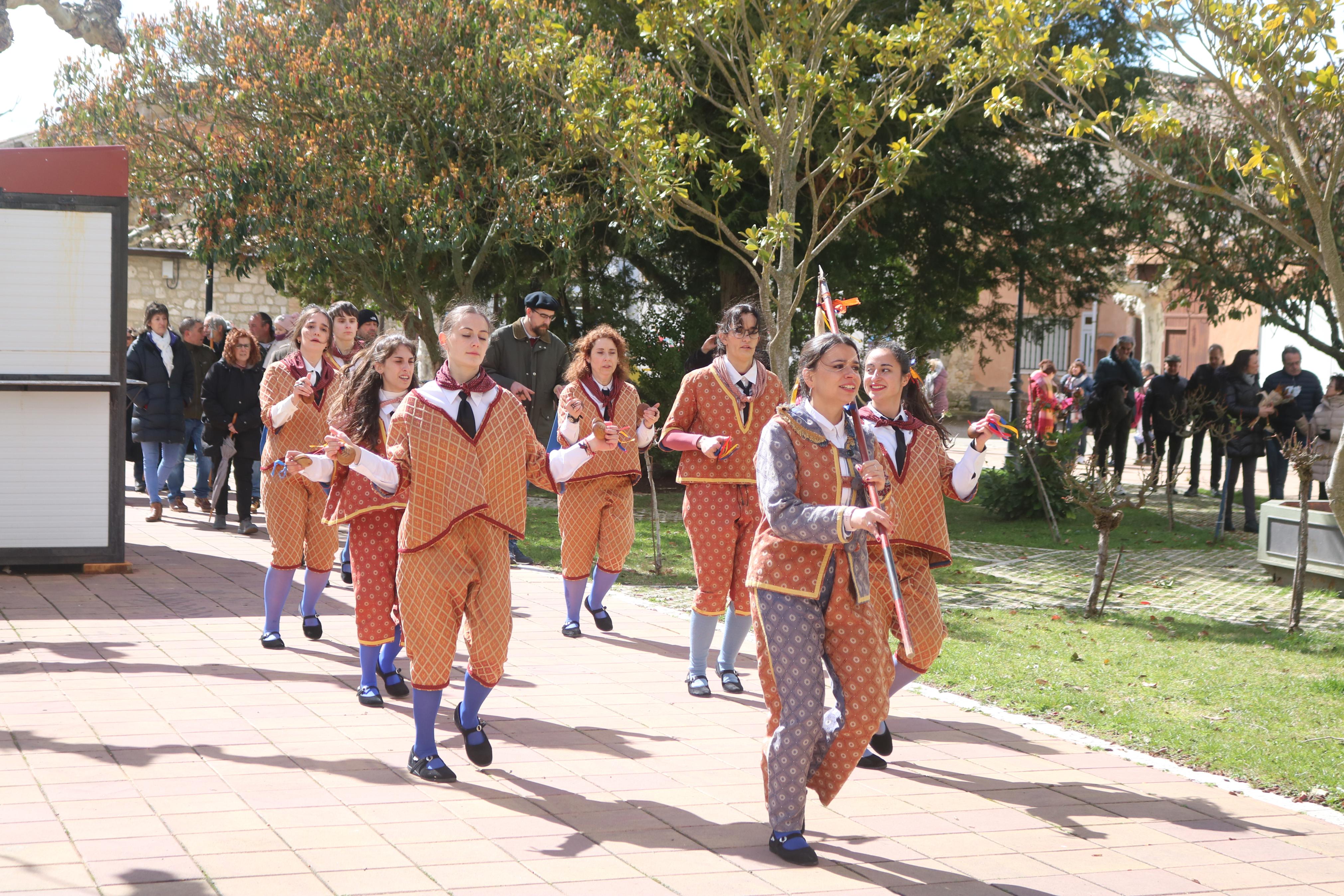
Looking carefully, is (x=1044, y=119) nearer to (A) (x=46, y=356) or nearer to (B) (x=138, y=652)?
(A) (x=46, y=356)

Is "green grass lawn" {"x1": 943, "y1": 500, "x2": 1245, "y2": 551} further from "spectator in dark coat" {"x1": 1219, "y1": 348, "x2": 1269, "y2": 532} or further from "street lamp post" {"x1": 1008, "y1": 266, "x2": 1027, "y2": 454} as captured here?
"street lamp post" {"x1": 1008, "y1": 266, "x2": 1027, "y2": 454}

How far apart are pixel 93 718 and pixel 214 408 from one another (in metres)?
6.47

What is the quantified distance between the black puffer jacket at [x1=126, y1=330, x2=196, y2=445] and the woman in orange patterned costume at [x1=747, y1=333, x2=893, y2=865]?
994cm

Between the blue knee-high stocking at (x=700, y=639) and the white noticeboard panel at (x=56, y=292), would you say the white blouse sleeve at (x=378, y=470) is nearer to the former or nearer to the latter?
the blue knee-high stocking at (x=700, y=639)

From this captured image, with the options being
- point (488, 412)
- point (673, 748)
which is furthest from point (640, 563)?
point (488, 412)

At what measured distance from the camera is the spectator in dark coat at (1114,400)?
56.6 feet

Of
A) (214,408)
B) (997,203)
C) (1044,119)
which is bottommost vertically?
(214,408)

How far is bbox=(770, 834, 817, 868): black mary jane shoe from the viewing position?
14.0 ft

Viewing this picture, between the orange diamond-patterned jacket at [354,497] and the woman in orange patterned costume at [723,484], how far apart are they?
1.43 meters

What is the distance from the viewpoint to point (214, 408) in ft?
38.9

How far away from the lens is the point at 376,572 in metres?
6.08

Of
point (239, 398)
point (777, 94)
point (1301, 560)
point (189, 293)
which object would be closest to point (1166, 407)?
point (777, 94)

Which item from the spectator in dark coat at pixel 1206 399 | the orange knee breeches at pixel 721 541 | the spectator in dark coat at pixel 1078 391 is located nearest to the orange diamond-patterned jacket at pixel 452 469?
the orange knee breeches at pixel 721 541

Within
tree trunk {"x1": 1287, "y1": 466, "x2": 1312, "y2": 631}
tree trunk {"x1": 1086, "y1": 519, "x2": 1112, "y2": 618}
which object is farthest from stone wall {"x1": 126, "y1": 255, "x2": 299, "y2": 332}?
tree trunk {"x1": 1287, "y1": 466, "x2": 1312, "y2": 631}
